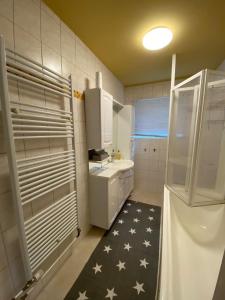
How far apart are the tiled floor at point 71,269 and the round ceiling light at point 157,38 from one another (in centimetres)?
243

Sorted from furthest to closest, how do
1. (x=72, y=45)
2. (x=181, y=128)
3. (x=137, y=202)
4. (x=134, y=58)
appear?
1. (x=137, y=202)
2. (x=134, y=58)
3. (x=181, y=128)
4. (x=72, y=45)

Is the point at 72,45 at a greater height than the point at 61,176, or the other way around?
the point at 72,45

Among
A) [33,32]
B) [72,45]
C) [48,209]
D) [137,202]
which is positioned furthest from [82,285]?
[72,45]

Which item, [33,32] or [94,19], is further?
[94,19]

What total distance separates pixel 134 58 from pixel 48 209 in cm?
209

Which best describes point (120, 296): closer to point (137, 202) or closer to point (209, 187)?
point (209, 187)

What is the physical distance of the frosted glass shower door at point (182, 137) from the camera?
1.45m

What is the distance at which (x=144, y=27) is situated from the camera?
1.31 m

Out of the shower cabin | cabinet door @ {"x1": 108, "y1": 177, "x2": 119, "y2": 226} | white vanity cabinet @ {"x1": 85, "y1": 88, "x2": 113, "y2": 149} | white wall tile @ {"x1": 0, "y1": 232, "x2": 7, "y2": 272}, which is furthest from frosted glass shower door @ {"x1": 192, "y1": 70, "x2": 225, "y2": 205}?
white wall tile @ {"x1": 0, "y1": 232, "x2": 7, "y2": 272}

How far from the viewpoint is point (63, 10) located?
1142 mm

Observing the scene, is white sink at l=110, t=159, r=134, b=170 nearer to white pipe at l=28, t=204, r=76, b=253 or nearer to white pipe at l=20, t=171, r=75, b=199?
white pipe at l=28, t=204, r=76, b=253

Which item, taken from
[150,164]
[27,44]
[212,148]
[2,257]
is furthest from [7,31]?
[150,164]

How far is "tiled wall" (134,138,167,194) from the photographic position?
2.81 meters

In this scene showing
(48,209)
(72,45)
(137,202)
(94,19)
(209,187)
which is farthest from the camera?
(137,202)
